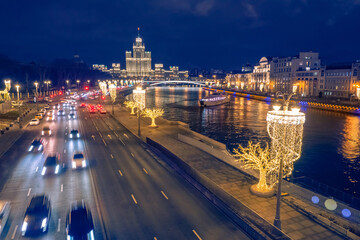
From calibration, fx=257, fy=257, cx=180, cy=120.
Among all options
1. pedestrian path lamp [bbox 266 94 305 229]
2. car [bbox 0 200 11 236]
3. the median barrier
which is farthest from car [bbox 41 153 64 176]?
pedestrian path lamp [bbox 266 94 305 229]

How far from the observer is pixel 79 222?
15609 millimetres

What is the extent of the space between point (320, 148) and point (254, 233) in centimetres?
3567

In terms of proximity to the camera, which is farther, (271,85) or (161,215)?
(271,85)

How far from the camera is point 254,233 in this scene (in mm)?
16016

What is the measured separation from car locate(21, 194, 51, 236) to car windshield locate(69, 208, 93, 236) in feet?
6.30

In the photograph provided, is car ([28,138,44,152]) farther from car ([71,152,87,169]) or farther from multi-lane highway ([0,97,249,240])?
car ([71,152,87,169])

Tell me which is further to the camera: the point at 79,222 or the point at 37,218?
the point at 37,218

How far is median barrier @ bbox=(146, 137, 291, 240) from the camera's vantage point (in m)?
15.9

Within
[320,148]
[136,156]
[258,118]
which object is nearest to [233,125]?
[258,118]

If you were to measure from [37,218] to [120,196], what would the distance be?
643 centimetres

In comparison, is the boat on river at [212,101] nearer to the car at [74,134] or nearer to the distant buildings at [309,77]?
the distant buildings at [309,77]

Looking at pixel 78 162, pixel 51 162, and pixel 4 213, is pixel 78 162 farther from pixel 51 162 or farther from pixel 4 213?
pixel 4 213

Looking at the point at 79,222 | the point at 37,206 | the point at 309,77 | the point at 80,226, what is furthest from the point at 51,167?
the point at 309,77

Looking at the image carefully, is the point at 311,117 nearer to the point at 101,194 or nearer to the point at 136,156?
the point at 136,156
